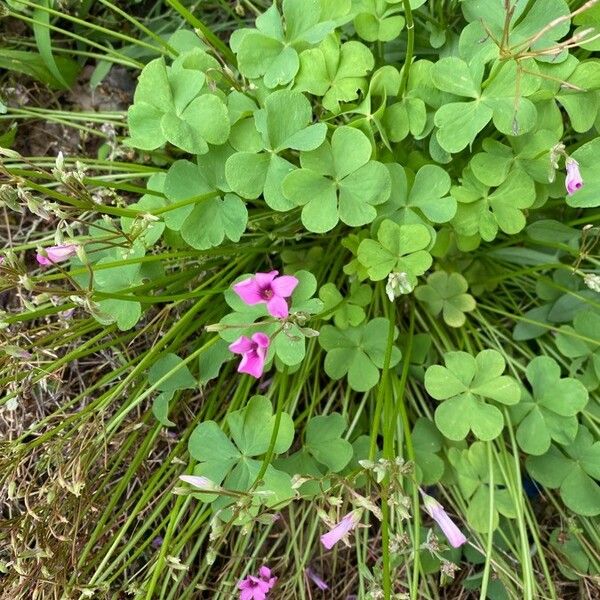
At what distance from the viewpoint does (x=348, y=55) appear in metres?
1.30

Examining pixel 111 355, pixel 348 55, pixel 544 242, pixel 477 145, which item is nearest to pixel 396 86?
pixel 348 55

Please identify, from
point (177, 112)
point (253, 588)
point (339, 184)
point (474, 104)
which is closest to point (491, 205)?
point (474, 104)

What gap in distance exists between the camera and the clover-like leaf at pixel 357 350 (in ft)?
4.58

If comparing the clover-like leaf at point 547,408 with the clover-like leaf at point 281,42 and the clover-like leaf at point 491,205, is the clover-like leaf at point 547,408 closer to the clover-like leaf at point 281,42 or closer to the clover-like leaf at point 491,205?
the clover-like leaf at point 491,205

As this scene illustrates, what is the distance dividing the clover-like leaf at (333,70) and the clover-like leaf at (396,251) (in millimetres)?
268

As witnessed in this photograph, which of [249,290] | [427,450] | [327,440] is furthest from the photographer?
[427,450]

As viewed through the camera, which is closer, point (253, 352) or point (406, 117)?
point (253, 352)

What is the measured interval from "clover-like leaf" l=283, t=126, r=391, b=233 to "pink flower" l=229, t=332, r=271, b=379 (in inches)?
11.3

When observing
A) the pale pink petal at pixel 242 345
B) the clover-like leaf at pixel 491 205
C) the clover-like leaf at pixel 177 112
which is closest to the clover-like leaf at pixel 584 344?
the clover-like leaf at pixel 491 205

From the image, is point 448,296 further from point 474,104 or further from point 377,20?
point 377,20

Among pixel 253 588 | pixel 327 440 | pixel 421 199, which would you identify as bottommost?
pixel 253 588

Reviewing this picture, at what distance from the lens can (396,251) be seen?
4.34 feet

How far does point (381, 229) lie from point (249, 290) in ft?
1.07

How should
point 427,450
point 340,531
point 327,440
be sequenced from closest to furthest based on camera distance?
1. point 340,531
2. point 327,440
3. point 427,450
